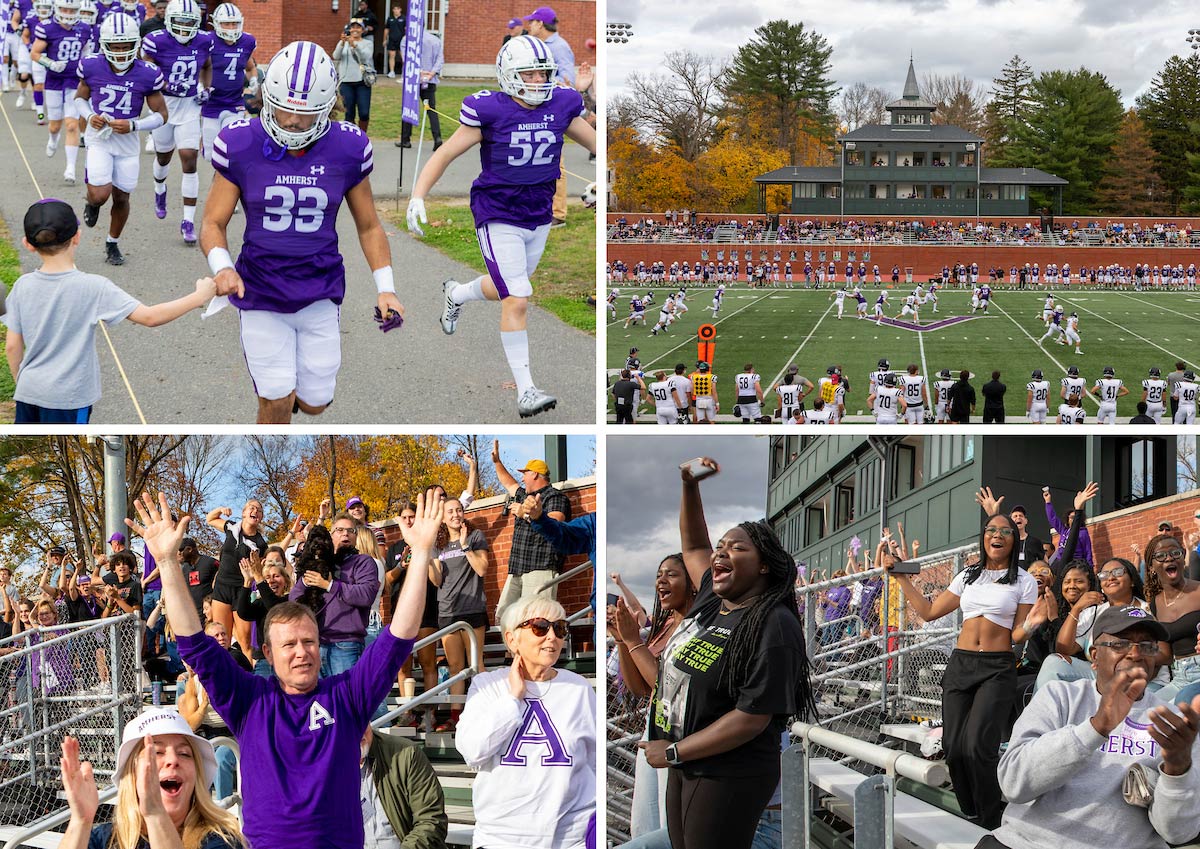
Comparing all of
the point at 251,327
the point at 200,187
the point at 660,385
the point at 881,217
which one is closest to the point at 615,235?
the point at 881,217

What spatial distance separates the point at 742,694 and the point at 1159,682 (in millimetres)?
2073

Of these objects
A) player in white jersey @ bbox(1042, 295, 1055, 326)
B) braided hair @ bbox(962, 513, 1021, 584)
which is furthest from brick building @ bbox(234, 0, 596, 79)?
player in white jersey @ bbox(1042, 295, 1055, 326)

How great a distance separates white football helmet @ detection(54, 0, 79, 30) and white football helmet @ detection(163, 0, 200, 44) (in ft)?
10.0

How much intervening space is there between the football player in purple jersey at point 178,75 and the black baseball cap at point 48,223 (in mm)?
4378

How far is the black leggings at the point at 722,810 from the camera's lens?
433 centimetres

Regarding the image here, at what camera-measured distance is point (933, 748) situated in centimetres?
589

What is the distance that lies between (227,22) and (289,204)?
4898 millimetres

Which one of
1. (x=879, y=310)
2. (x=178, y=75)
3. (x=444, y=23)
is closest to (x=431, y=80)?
(x=178, y=75)

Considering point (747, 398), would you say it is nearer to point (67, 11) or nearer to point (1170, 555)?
point (67, 11)

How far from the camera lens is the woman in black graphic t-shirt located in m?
4.20

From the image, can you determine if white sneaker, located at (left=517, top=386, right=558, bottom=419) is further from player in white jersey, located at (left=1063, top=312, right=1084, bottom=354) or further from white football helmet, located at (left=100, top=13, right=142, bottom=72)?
player in white jersey, located at (left=1063, top=312, right=1084, bottom=354)

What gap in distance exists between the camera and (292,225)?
6.35m

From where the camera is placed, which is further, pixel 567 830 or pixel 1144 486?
pixel 1144 486

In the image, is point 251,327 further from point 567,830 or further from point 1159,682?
point 1159,682
